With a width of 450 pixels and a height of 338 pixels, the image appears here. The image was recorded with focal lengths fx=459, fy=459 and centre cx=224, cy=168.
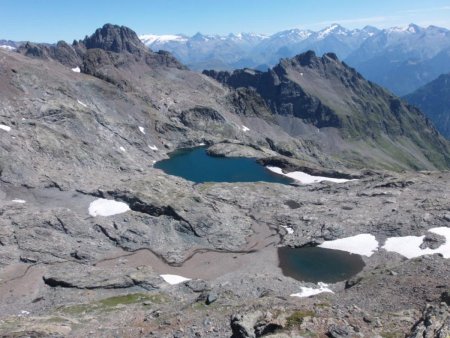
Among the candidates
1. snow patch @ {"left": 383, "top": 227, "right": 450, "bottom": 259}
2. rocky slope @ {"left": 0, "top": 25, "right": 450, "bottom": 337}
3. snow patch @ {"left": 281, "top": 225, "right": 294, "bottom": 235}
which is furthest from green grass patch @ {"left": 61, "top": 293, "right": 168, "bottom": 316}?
snow patch @ {"left": 383, "top": 227, "right": 450, "bottom": 259}

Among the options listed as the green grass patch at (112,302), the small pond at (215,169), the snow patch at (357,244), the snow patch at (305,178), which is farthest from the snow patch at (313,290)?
the small pond at (215,169)

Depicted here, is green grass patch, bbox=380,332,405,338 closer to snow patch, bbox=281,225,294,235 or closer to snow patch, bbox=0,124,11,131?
snow patch, bbox=281,225,294,235

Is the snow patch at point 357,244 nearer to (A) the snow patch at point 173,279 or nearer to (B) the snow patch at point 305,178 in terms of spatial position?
(A) the snow patch at point 173,279

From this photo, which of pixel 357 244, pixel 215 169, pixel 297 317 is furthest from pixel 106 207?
pixel 297 317

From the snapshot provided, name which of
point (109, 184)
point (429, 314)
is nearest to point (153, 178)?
point (109, 184)

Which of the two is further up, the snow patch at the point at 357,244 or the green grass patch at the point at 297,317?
the green grass patch at the point at 297,317

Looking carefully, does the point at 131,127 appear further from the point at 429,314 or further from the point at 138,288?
the point at 429,314
